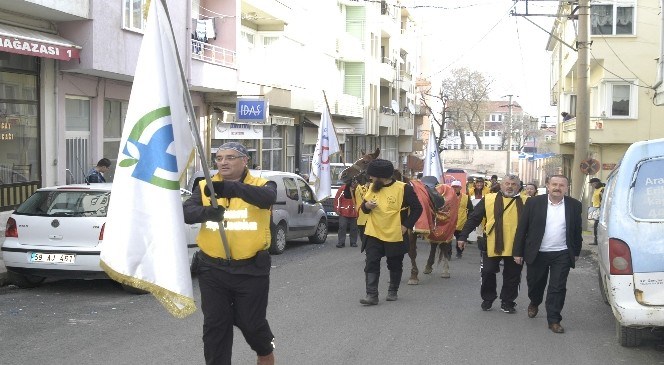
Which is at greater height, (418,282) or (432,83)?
(432,83)

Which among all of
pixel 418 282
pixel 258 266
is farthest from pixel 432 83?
pixel 258 266

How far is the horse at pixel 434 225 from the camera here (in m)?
13.0

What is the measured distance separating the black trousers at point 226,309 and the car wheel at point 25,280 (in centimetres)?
655

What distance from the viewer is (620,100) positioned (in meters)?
36.1

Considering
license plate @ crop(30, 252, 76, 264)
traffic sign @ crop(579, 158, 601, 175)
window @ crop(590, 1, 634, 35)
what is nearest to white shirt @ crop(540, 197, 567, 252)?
license plate @ crop(30, 252, 76, 264)

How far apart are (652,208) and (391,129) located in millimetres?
50600

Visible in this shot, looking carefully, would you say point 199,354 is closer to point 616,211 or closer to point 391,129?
point 616,211

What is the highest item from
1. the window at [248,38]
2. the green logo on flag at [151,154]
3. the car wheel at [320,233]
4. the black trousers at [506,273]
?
the window at [248,38]

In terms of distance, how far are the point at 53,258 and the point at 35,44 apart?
6.59 meters

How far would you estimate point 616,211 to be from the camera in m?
7.92

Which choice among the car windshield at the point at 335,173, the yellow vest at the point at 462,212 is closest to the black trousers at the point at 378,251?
the yellow vest at the point at 462,212

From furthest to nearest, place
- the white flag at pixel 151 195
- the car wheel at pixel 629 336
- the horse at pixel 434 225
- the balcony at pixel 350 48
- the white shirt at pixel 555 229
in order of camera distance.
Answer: the balcony at pixel 350 48, the horse at pixel 434 225, the white shirt at pixel 555 229, the car wheel at pixel 629 336, the white flag at pixel 151 195

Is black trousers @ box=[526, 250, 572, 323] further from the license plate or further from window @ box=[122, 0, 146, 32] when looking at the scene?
window @ box=[122, 0, 146, 32]

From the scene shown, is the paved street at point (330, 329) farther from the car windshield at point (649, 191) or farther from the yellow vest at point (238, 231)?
the yellow vest at point (238, 231)
